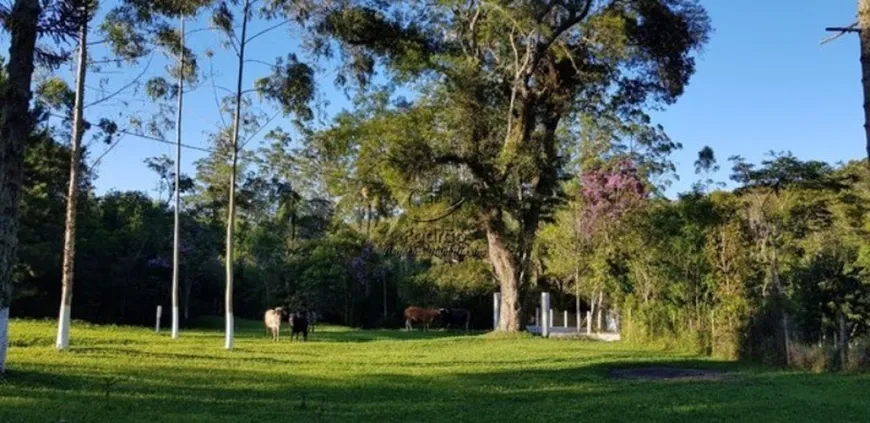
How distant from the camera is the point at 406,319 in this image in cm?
3666

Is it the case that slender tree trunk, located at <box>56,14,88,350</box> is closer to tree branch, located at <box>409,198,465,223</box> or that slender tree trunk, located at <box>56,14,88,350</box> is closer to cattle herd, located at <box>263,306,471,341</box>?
cattle herd, located at <box>263,306,471,341</box>

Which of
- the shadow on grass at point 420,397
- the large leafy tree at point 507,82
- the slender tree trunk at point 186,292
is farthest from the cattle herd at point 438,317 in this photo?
the shadow on grass at point 420,397

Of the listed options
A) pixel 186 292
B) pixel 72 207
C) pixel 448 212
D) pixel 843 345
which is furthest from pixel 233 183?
pixel 186 292

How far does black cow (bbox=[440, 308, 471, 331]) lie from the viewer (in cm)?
3788

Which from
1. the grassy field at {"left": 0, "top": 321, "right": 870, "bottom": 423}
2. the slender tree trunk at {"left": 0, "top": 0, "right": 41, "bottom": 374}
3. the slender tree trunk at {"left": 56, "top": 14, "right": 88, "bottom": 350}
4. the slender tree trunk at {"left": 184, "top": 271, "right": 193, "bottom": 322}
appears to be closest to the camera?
the grassy field at {"left": 0, "top": 321, "right": 870, "bottom": 423}

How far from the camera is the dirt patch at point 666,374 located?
13.8 meters

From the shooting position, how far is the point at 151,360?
15.0 m

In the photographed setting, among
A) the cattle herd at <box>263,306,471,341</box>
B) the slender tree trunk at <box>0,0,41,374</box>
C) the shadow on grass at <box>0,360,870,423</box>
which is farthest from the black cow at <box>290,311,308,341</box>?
the slender tree trunk at <box>0,0,41,374</box>

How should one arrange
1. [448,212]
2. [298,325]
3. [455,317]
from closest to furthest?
[298,325], [448,212], [455,317]

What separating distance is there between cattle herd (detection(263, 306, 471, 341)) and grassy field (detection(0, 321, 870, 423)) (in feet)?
17.6

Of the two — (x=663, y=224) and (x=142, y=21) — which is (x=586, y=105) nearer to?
(x=663, y=224)

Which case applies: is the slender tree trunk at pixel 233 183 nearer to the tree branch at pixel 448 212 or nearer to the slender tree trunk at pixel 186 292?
the tree branch at pixel 448 212

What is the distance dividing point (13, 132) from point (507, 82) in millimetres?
16936

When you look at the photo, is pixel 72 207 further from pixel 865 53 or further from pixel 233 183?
pixel 865 53
